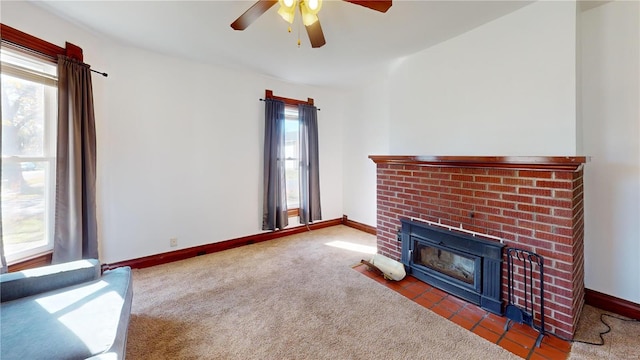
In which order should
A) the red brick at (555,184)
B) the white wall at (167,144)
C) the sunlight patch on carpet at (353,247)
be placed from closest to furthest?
the red brick at (555,184), the white wall at (167,144), the sunlight patch on carpet at (353,247)

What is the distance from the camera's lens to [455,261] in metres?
2.39

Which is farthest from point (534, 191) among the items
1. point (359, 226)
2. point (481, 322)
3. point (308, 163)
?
point (308, 163)

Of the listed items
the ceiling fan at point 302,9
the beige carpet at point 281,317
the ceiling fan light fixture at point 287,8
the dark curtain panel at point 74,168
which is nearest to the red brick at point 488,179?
the beige carpet at point 281,317

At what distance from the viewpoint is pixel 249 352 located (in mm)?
1629

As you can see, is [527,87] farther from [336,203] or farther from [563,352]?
[336,203]

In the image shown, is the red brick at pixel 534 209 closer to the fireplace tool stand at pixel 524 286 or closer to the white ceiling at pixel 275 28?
the fireplace tool stand at pixel 524 286

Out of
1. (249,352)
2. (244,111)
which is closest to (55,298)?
(249,352)

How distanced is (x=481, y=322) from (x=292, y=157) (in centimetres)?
313

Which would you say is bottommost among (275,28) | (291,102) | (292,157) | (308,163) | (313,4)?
(308,163)

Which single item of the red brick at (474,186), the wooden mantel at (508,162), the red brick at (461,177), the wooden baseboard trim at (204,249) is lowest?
the wooden baseboard trim at (204,249)

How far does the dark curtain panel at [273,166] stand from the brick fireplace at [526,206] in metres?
1.93

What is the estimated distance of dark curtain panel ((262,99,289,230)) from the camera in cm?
369

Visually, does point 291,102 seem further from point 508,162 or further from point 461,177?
point 508,162

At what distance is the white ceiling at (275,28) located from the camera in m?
2.02
